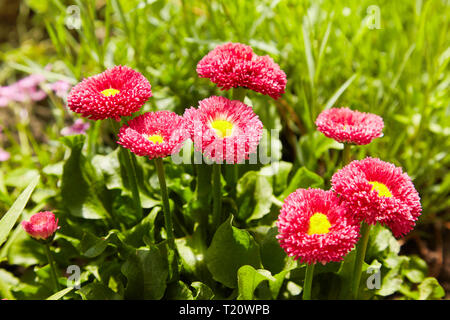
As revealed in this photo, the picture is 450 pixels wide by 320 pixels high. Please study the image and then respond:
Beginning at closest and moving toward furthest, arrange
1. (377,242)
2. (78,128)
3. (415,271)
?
(377,242) → (415,271) → (78,128)

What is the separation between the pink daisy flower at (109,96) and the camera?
2.62 feet

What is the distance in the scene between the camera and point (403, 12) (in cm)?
173

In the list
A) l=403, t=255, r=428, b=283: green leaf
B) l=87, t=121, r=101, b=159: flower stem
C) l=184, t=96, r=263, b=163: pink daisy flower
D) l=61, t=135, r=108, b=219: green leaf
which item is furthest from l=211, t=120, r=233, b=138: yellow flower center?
l=403, t=255, r=428, b=283: green leaf

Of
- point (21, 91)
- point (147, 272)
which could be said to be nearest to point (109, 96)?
point (147, 272)

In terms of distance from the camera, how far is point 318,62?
1.20 meters

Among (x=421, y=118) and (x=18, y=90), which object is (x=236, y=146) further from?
(x=18, y=90)

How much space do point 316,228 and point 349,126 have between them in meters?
0.26

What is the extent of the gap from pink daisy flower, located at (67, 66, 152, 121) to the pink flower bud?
0.78 feet

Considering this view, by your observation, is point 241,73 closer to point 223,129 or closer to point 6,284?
point 223,129

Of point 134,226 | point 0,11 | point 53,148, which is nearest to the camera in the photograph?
point 134,226

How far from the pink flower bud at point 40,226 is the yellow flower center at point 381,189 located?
637mm

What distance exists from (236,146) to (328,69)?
2.93 feet
